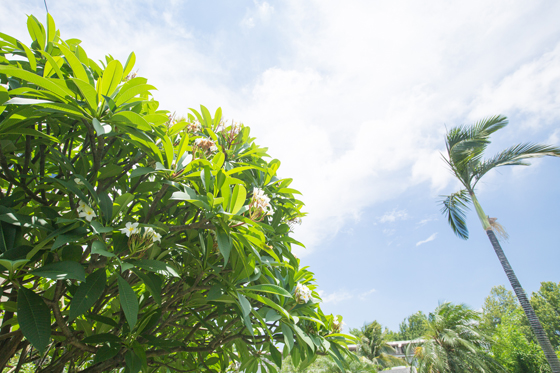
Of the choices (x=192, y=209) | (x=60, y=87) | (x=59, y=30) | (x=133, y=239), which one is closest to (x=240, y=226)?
(x=133, y=239)

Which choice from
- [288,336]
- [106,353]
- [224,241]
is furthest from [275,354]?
[224,241]

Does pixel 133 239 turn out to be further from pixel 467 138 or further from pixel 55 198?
pixel 467 138

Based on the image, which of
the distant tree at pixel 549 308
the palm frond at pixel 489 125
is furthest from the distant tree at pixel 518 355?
the distant tree at pixel 549 308

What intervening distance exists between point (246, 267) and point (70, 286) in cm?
79

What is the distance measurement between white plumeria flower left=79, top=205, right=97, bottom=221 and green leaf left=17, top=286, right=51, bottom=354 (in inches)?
10.7

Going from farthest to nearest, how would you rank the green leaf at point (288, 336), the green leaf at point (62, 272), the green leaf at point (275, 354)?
the green leaf at point (275, 354) < the green leaf at point (288, 336) < the green leaf at point (62, 272)

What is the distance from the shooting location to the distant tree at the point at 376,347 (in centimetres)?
1700

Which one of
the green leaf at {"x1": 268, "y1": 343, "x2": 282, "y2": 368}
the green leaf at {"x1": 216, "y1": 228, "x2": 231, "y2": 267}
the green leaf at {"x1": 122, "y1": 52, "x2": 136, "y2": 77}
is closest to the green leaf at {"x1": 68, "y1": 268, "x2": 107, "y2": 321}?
the green leaf at {"x1": 216, "y1": 228, "x2": 231, "y2": 267}

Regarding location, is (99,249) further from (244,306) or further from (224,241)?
(244,306)

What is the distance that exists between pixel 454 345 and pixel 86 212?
13962 millimetres

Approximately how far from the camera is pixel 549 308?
3175cm

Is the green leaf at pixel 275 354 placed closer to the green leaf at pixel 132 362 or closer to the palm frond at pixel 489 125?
the green leaf at pixel 132 362

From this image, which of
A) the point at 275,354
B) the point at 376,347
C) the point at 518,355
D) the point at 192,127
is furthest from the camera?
the point at 376,347

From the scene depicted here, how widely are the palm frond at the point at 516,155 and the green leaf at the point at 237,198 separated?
41.0 feet
